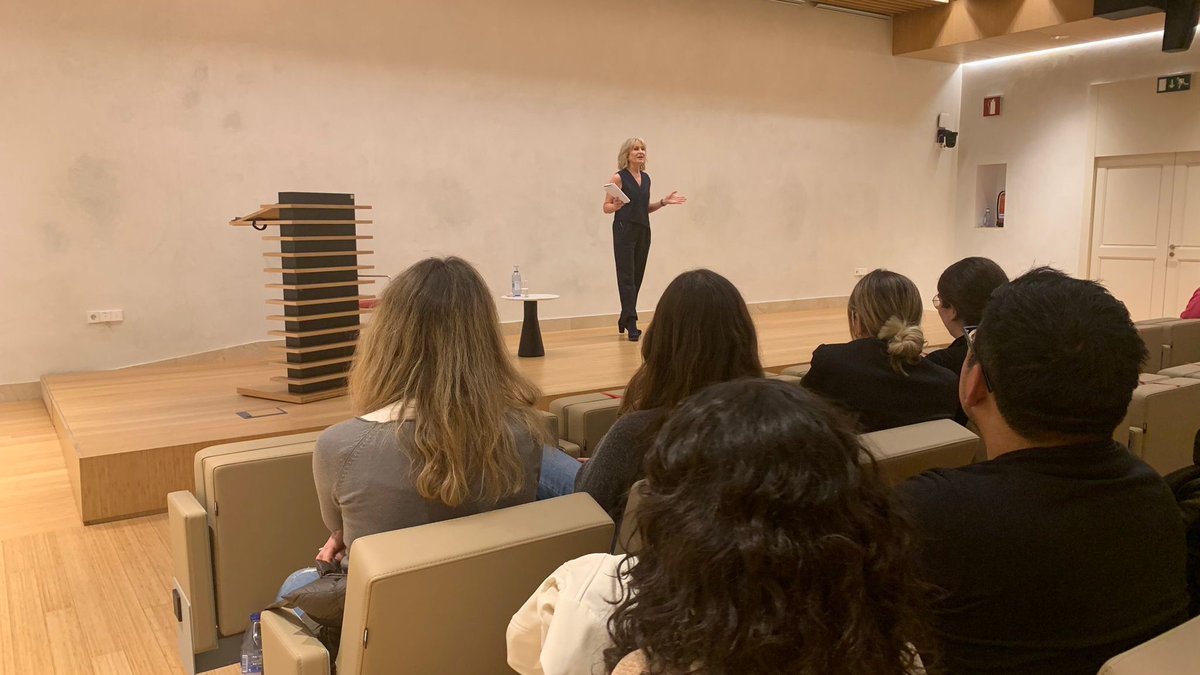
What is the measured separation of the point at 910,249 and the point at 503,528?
34.2ft

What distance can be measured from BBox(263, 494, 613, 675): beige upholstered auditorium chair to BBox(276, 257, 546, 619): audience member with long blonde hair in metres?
0.18

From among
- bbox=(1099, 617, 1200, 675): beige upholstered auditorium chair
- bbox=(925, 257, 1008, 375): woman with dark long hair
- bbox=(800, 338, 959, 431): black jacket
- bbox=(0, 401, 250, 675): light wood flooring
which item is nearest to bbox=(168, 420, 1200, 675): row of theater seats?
bbox=(1099, 617, 1200, 675): beige upholstered auditorium chair

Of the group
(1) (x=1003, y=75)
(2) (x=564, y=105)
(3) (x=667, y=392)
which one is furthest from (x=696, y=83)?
(3) (x=667, y=392)

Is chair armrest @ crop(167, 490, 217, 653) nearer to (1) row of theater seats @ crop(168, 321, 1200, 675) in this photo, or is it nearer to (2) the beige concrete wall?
(1) row of theater seats @ crop(168, 321, 1200, 675)

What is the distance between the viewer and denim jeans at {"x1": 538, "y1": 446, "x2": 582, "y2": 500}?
2389 mm

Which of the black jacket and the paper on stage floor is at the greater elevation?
the paper on stage floor

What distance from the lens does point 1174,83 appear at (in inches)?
362

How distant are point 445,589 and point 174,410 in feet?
12.6

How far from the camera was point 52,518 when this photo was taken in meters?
3.81

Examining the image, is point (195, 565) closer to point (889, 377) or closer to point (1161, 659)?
point (889, 377)

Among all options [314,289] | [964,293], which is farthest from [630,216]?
[964,293]

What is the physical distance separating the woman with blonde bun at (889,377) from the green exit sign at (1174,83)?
27.8ft

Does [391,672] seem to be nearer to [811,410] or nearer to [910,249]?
[811,410]

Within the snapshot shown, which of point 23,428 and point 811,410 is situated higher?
point 811,410
